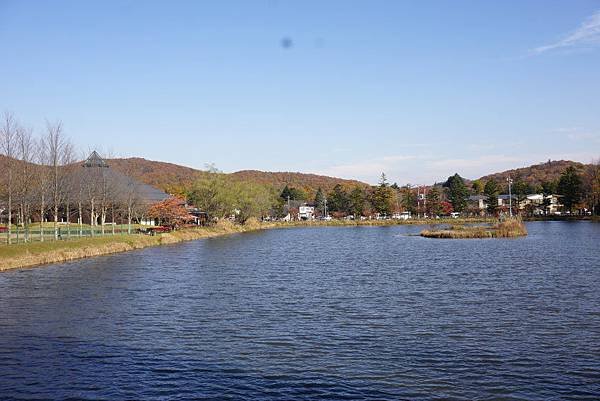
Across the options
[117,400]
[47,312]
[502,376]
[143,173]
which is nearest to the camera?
[117,400]

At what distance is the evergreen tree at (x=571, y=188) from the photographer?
93062 mm

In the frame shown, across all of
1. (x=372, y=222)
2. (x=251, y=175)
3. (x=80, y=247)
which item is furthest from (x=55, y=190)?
(x=251, y=175)

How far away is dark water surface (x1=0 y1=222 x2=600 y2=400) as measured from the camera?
9.88 meters

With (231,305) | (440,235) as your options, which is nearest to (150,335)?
(231,305)

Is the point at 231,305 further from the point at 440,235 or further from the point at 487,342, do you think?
the point at 440,235

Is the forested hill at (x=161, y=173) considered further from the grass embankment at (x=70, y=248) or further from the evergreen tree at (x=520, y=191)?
the grass embankment at (x=70, y=248)

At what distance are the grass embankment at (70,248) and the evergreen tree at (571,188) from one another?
230 feet

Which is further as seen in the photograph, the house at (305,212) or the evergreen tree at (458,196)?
the house at (305,212)

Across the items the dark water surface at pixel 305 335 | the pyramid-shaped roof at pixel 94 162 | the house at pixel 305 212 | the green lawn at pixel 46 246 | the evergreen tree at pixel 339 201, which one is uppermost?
the pyramid-shaped roof at pixel 94 162

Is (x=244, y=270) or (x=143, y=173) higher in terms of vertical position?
(x=143, y=173)

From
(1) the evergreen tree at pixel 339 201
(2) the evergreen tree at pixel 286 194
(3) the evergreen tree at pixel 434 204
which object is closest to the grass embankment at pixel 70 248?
(3) the evergreen tree at pixel 434 204

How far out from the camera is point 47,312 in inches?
658

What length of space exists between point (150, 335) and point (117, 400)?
4508 millimetres

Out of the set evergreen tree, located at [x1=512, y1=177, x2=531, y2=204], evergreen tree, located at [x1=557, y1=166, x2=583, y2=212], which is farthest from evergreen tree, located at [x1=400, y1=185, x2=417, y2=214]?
evergreen tree, located at [x1=557, y1=166, x2=583, y2=212]
